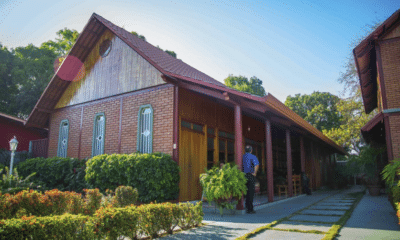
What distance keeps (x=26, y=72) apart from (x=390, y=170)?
29259 mm

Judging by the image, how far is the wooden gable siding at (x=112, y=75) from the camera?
10.8 meters

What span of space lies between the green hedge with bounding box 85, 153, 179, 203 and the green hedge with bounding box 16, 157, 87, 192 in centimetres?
207

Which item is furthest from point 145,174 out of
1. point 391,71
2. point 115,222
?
point 391,71

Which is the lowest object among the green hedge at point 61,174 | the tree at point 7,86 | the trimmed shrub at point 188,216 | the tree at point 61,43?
the trimmed shrub at point 188,216

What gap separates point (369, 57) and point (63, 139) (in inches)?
512

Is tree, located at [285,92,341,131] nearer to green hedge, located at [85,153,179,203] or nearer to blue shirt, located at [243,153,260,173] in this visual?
blue shirt, located at [243,153,260,173]

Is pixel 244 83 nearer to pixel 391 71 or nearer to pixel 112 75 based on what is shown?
pixel 112 75

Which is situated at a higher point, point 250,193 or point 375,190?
point 250,193

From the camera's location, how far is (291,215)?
717 centimetres

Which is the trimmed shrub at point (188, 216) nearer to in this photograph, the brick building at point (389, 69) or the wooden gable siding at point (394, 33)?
the brick building at point (389, 69)

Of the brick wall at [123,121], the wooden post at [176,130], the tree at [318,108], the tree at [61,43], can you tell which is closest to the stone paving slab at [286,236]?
the wooden post at [176,130]

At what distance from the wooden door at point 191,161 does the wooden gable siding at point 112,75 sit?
2174 mm

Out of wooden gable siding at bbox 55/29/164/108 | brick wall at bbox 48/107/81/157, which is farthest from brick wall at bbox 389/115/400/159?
brick wall at bbox 48/107/81/157

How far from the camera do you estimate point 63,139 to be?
13344 millimetres
